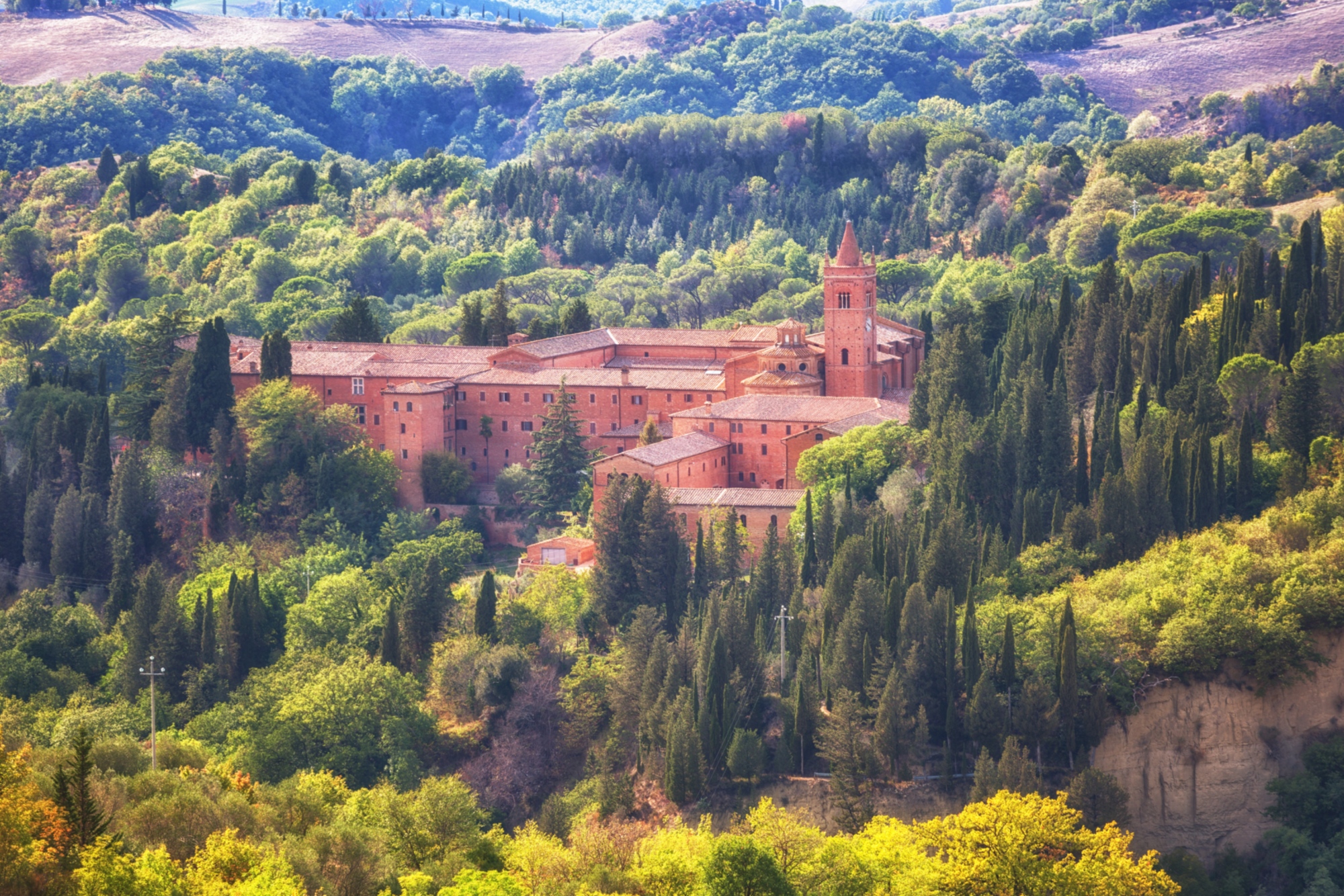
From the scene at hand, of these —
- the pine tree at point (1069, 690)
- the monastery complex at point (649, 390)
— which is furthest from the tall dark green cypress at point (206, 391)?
the pine tree at point (1069, 690)

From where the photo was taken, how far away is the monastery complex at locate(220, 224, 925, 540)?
81188 millimetres

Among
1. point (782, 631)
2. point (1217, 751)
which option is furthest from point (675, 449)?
point (1217, 751)

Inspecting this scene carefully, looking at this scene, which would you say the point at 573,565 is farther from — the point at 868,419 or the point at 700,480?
the point at 868,419

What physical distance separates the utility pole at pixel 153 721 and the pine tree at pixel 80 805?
20.4 feet

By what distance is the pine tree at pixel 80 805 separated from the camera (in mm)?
44281

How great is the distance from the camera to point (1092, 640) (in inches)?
2253

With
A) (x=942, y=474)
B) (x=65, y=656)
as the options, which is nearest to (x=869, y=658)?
(x=942, y=474)

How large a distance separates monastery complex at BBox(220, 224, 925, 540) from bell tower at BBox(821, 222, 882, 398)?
0.05 meters

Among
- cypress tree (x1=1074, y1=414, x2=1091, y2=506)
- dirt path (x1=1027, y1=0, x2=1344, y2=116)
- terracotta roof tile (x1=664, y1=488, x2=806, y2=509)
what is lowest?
terracotta roof tile (x1=664, y1=488, x2=806, y2=509)

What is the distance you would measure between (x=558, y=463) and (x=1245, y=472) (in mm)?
28233

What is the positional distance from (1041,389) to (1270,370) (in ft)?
20.9

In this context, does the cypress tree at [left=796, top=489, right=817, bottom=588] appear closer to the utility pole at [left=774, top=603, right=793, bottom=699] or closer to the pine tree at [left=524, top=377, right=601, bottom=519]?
the utility pole at [left=774, top=603, right=793, bottom=699]

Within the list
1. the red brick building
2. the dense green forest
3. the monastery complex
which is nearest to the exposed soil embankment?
the dense green forest

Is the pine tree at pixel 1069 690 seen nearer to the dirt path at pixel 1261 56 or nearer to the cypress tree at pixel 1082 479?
the cypress tree at pixel 1082 479
